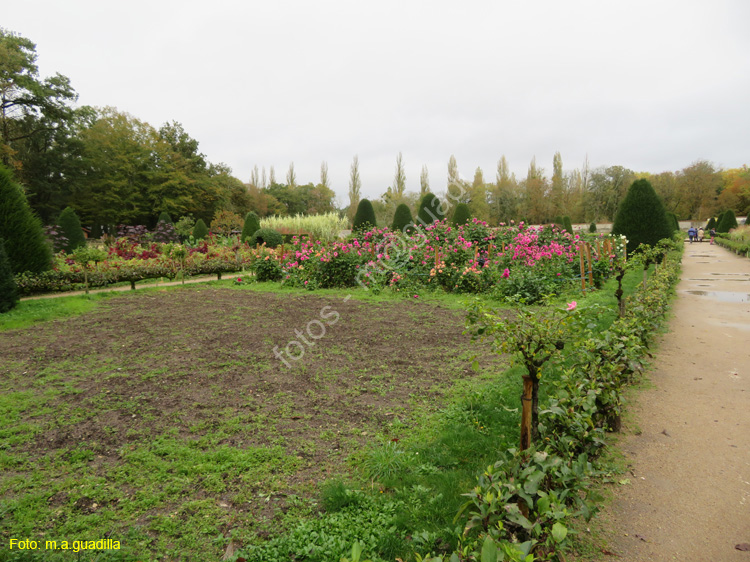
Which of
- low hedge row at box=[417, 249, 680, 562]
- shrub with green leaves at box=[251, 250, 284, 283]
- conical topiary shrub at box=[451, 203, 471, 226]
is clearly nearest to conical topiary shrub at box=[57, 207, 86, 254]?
shrub with green leaves at box=[251, 250, 284, 283]

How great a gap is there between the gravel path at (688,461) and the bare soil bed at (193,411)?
1399 mm

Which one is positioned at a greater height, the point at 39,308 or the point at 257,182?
the point at 257,182

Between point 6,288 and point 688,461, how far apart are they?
9476 millimetres

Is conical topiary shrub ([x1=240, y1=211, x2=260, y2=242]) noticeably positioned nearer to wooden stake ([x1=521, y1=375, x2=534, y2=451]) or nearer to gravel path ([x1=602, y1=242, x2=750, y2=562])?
gravel path ([x1=602, y1=242, x2=750, y2=562])

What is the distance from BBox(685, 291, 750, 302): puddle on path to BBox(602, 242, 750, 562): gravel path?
335cm

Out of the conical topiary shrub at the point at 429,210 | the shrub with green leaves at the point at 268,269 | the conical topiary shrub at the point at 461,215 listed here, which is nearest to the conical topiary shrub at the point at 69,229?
the shrub with green leaves at the point at 268,269

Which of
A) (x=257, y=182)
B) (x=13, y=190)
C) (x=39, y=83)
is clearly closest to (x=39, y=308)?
(x=13, y=190)

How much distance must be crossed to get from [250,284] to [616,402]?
9554 mm

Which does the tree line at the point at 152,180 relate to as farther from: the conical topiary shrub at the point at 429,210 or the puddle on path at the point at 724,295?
the puddle on path at the point at 724,295

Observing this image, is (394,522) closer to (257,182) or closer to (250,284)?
(250,284)

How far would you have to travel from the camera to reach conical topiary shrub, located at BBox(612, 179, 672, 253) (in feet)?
42.3

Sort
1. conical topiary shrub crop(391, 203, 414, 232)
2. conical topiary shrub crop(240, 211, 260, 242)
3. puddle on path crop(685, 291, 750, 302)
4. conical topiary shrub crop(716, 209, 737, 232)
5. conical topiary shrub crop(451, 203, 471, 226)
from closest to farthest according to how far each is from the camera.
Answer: puddle on path crop(685, 291, 750, 302)
conical topiary shrub crop(451, 203, 471, 226)
conical topiary shrub crop(391, 203, 414, 232)
conical topiary shrub crop(240, 211, 260, 242)
conical topiary shrub crop(716, 209, 737, 232)

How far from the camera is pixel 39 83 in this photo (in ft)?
74.2

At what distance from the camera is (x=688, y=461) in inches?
103
